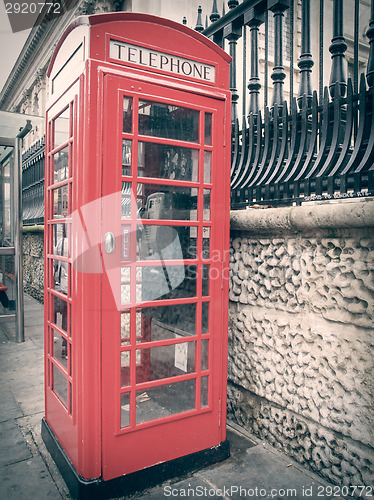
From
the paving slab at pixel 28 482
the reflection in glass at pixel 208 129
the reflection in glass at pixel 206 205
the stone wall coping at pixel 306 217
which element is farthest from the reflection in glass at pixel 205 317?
the paving slab at pixel 28 482

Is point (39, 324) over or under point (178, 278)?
under

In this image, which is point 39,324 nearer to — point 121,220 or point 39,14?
point 121,220

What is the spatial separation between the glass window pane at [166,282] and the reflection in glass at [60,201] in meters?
0.60

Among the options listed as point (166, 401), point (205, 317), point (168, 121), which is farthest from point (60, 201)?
point (166, 401)

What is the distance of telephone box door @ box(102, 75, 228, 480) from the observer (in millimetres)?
2115

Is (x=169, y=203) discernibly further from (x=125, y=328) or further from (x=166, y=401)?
(x=166, y=401)

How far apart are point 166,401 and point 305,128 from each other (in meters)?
2.02

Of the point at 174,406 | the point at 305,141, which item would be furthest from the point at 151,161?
the point at 174,406

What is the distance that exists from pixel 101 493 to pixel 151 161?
75.5 inches

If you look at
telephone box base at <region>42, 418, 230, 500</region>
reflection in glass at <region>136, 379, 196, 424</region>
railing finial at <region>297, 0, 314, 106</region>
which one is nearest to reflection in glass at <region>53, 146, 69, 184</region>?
reflection in glass at <region>136, 379, 196, 424</region>

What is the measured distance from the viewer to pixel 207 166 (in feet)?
7.89

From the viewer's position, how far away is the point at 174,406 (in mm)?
2525

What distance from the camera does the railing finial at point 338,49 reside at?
7.77 feet
